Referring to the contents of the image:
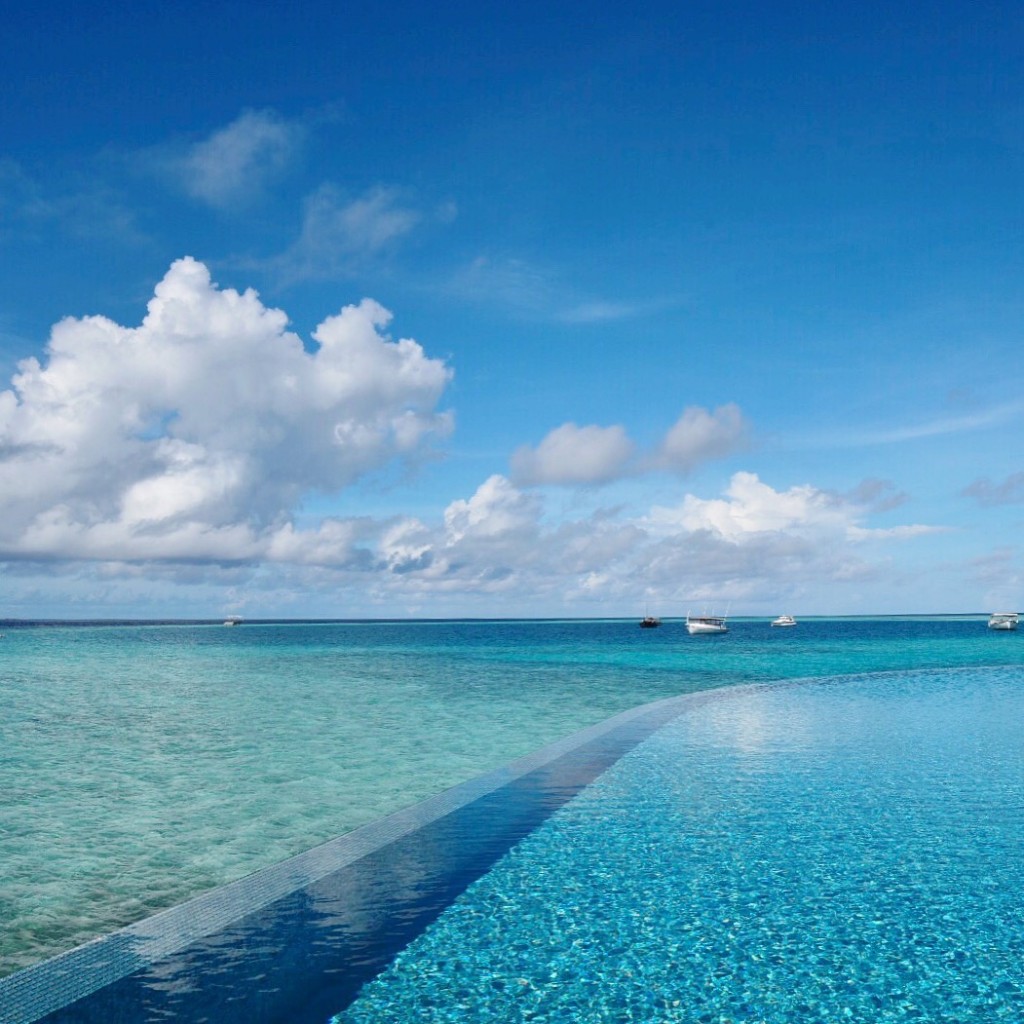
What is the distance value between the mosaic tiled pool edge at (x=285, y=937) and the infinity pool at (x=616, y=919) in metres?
0.03

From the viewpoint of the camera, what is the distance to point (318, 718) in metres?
24.9

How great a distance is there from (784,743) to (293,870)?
41.3 feet

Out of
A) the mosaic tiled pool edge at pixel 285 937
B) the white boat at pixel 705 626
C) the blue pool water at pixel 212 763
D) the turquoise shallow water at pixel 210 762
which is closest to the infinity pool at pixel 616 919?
Answer: the mosaic tiled pool edge at pixel 285 937

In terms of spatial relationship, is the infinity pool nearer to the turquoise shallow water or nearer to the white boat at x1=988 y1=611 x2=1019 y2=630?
the turquoise shallow water

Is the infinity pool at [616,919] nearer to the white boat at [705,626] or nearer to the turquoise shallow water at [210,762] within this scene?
the turquoise shallow water at [210,762]

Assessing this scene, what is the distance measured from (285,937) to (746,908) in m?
4.60

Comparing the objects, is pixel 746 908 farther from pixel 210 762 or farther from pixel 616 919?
pixel 210 762

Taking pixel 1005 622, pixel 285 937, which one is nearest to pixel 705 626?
pixel 1005 622

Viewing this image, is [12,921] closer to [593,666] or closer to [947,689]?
[947,689]

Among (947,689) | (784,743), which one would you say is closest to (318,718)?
(784,743)

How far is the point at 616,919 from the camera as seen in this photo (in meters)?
8.25

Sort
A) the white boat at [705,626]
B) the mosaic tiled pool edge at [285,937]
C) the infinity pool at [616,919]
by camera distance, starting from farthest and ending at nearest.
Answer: the white boat at [705,626] → the infinity pool at [616,919] → the mosaic tiled pool edge at [285,937]

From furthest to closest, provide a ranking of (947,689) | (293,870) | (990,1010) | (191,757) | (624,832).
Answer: (947,689), (191,757), (624,832), (293,870), (990,1010)

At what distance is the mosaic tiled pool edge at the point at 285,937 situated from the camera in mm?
6305
